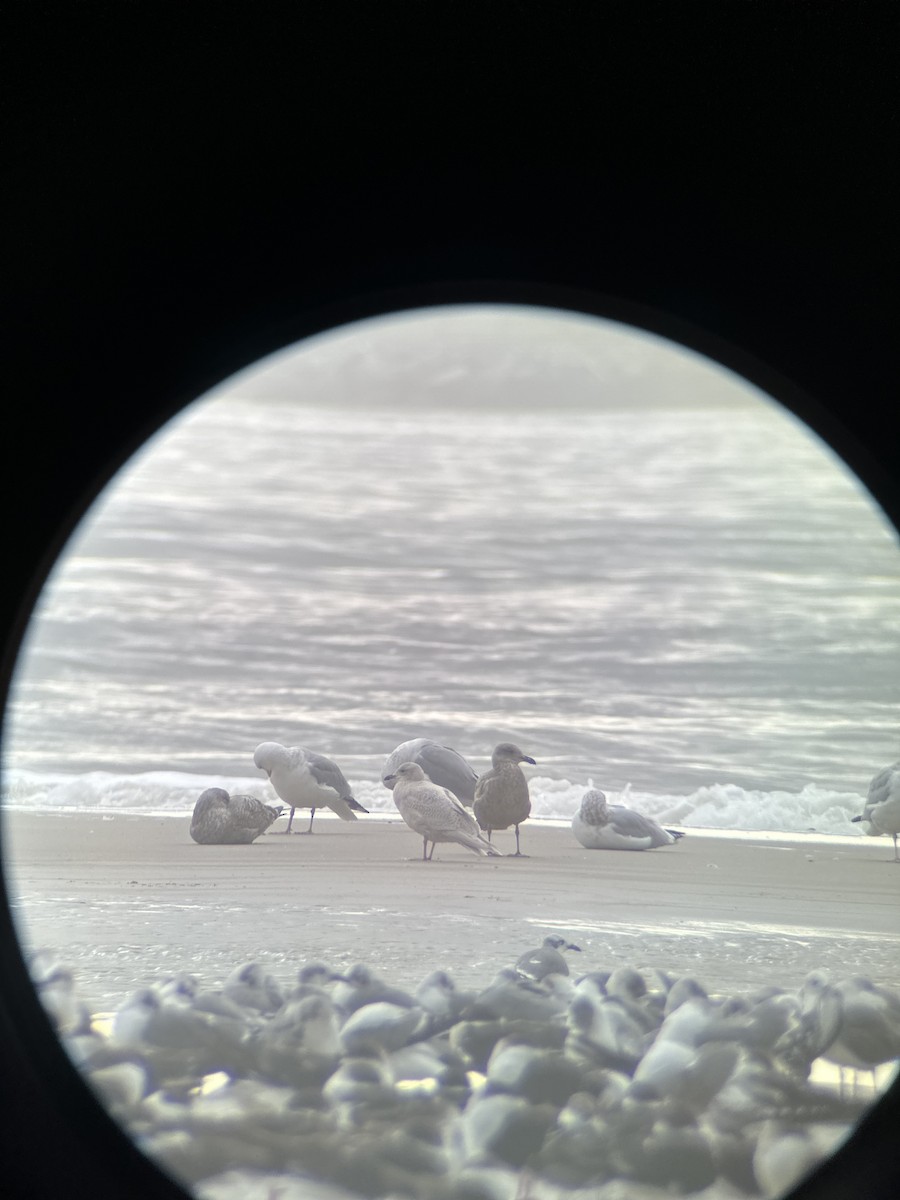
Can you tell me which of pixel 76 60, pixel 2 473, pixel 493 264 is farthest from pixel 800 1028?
pixel 76 60

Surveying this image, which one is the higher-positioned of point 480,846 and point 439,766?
point 439,766

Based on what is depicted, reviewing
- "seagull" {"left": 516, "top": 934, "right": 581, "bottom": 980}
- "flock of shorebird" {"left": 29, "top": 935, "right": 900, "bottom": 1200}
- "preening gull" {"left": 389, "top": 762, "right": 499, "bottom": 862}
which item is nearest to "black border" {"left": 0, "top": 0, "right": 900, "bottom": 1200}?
"flock of shorebird" {"left": 29, "top": 935, "right": 900, "bottom": 1200}

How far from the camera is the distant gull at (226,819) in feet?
11.5

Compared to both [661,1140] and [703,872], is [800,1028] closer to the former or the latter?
[661,1140]

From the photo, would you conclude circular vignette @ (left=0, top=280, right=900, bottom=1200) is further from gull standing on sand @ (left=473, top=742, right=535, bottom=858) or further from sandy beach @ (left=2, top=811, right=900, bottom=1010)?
gull standing on sand @ (left=473, top=742, right=535, bottom=858)

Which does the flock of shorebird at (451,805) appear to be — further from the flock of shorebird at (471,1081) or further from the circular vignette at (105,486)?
the circular vignette at (105,486)

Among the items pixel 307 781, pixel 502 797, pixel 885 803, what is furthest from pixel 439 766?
pixel 885 803

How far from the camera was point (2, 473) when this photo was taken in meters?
1.44

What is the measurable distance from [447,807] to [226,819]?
2.61ft

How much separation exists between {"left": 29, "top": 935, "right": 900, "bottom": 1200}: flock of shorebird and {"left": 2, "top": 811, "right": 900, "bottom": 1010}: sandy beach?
16 centimetres

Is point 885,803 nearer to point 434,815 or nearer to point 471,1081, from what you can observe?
point 434,815

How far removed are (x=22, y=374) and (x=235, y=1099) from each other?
43.5 inches

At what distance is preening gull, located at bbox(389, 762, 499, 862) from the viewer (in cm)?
324

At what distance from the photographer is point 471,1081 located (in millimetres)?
1647
